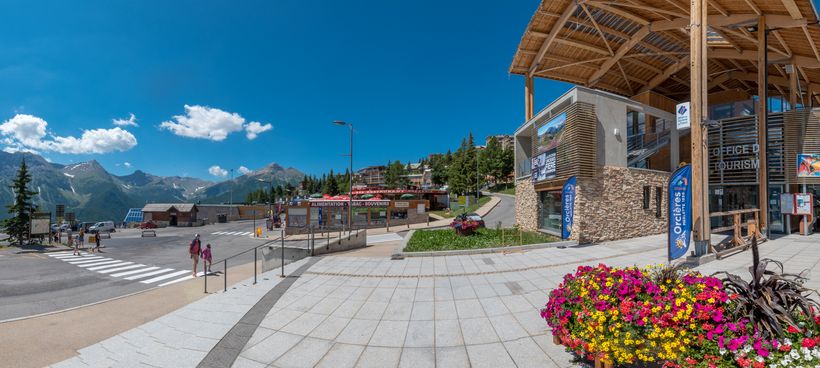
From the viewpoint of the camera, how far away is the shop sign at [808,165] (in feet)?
53.1

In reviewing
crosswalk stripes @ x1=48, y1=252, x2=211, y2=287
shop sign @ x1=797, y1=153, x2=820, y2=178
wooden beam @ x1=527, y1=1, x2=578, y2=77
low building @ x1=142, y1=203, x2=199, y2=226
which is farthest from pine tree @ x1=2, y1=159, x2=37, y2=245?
shop sign @ x1=797, y1=153, x2=820, y2=178

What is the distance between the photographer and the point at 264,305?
7.36 m

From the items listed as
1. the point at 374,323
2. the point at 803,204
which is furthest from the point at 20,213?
the point at 803,204

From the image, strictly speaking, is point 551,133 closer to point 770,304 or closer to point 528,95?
point 528,95

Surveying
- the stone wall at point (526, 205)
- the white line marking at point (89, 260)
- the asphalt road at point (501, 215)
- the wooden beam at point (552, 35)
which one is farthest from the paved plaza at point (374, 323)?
the asphalt road at point (501, 215)

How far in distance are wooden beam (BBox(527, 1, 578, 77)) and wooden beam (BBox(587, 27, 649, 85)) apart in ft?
17.5

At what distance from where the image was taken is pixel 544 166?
18.2 metres

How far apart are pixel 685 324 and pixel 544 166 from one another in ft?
52.0

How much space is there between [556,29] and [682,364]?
76.4 ft

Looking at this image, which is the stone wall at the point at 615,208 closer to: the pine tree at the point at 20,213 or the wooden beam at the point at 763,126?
the wooden beam at the point at 763,126

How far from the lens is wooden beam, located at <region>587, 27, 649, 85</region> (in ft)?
69.2

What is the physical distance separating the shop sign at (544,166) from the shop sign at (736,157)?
11.1m

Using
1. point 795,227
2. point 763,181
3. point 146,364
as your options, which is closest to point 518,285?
point 146,364

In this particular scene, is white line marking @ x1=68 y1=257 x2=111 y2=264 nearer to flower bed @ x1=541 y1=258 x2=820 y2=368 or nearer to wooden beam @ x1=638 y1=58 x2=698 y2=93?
flower bed @ x1=541 y1=258 x2=820 y2=368
